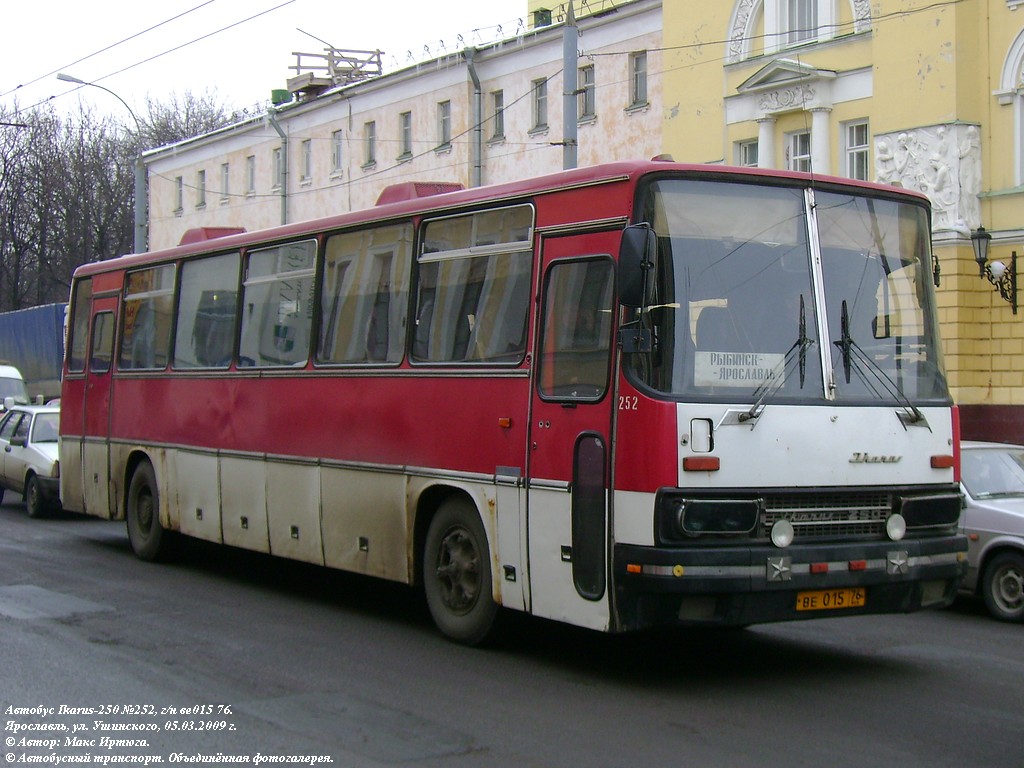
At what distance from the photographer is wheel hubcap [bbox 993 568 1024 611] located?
1165cm

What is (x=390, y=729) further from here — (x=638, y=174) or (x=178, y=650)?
(x=638, y=174)

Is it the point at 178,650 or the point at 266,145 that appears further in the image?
the point at 266,145

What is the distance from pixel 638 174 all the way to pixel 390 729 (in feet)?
11.4

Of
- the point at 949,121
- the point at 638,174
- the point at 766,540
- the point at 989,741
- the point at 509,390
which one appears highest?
the point at 949,121

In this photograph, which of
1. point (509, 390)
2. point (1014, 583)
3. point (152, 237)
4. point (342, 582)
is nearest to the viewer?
point (509, 390)

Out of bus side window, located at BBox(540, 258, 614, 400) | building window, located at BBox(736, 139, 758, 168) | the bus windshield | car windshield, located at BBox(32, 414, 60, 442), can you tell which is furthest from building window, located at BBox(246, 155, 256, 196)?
the bus windshield

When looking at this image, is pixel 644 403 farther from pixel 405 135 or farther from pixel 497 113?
pixel 405 135

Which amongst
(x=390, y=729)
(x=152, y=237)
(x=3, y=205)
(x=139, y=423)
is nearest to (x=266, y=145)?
(x=152, y=237)

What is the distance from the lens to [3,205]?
2724 inches

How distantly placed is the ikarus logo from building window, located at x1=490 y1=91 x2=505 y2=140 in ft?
98.2

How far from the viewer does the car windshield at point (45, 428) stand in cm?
2117

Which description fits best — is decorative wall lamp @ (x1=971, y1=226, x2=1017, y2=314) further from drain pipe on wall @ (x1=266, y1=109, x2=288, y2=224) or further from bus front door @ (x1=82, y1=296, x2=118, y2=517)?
drain pipe on wall @ (x1=266, y1=109, x2=288, y2=224)

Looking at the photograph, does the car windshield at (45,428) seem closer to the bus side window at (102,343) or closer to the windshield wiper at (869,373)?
the bus side window at (102,343)

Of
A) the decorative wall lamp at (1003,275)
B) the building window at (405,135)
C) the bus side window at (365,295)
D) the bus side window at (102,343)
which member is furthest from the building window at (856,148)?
the bus side window at (365,295)
